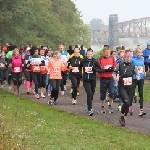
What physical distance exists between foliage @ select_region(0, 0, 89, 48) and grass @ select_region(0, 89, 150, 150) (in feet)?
41.5

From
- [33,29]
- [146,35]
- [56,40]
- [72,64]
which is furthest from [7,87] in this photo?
[146,35]

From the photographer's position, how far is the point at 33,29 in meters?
50.3

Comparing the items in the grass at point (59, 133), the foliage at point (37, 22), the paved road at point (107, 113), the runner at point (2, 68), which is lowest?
the paved road at point (107, 113)

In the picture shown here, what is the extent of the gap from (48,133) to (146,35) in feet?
546

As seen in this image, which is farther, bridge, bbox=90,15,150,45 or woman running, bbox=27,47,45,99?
bridge, bbox=90,15,150,45

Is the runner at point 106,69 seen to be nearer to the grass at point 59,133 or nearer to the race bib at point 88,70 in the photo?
the race bib at point 88,70

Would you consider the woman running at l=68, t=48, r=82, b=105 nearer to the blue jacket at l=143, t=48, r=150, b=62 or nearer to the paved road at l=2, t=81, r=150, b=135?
the paved road at l=2, t=81, r=150, b=135

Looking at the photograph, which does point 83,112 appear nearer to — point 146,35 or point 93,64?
point 93,64

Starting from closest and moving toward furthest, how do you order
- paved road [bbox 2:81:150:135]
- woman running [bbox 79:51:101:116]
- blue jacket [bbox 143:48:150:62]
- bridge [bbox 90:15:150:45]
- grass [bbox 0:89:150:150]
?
grass [bbox 0:89:150:150] → paved road [bbox 2:81:150:135] → woman running [bbox 79:51:101:116] → blue jacket [bbox 143:48:150:62] → bridge [bbox 90:15:150:45]

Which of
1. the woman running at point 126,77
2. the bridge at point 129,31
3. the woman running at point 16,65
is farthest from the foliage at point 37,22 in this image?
the bridge at point 129,31

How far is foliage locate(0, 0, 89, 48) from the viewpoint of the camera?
1042 inches

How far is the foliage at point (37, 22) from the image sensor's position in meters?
26.5

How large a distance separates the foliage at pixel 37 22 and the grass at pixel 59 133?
41.5 ft

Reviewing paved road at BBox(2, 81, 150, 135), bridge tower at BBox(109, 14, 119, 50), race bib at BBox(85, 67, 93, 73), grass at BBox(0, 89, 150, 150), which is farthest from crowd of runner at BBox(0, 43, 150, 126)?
bridge tower at BBox(109, 14, 119, 50)
